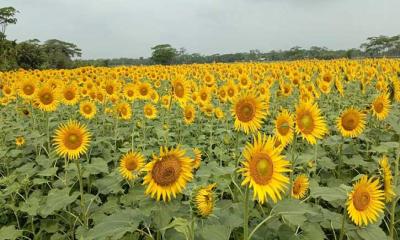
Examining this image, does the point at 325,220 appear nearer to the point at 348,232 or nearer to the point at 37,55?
the point at 348,232

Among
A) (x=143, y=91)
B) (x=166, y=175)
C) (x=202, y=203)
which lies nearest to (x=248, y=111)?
(x=166, y=175)

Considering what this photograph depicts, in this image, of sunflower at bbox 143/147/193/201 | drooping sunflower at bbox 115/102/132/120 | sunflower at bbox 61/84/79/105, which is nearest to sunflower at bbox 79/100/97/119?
sunflower at bbox 61/84/79/105

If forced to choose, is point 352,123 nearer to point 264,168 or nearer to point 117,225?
point 264,168

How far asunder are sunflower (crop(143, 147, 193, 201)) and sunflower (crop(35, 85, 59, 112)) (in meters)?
3.19

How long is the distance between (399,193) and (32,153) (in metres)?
4.49

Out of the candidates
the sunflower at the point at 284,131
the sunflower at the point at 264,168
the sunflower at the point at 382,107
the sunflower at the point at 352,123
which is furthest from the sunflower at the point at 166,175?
the sunflower at the point at 382,107

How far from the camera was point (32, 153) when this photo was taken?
5.45 metres

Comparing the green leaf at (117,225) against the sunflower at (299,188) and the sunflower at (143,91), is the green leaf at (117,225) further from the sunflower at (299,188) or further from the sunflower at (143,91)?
the sunflower at (143,91)

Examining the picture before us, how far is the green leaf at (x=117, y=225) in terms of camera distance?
191 centimetres

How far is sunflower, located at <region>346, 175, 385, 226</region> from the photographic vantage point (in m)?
2.24

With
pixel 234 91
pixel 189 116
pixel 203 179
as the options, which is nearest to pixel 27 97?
pixel 189 116

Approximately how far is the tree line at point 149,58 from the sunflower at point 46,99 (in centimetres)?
1745

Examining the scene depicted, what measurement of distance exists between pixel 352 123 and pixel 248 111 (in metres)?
1.05

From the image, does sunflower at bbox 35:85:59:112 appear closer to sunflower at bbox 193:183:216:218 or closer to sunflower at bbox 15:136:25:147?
sunflower at bbox 15:136:25:147
